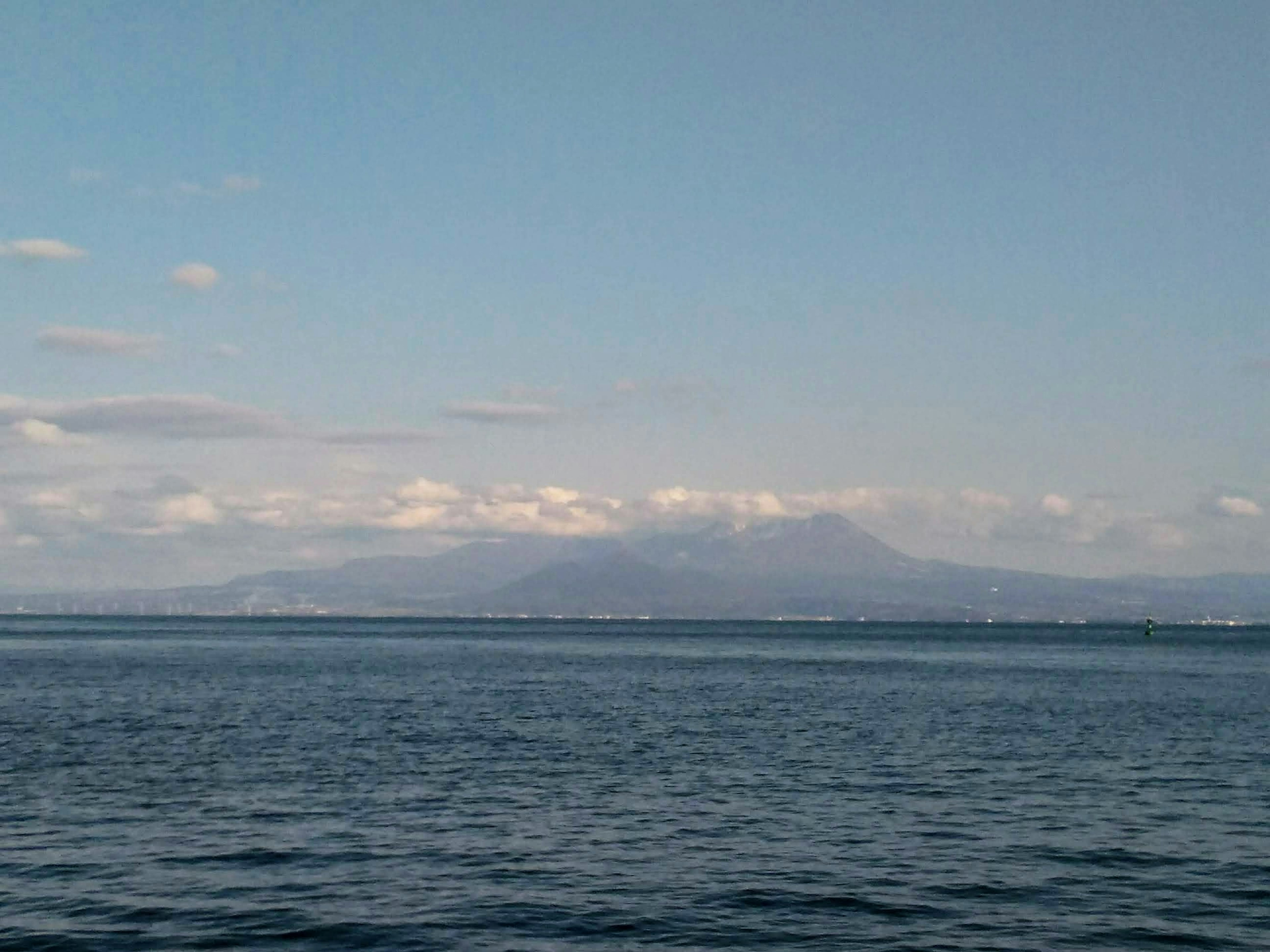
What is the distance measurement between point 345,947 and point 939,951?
12789 mm

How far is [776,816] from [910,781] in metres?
10.6

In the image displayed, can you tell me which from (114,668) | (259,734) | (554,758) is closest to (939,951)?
(554,758)

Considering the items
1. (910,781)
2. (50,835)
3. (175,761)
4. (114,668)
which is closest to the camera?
(50,835)

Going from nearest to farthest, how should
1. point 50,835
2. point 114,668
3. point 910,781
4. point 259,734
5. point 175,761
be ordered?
point 50,835, point 910,781, point 175,761, point 259,734, point 114,668

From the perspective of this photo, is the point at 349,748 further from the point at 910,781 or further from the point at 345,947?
the point at 345,947

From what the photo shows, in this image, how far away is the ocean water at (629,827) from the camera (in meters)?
30.8

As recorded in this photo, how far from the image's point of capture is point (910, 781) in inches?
2084

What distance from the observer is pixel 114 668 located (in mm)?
141875

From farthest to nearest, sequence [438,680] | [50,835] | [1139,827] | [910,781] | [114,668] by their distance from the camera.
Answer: [114,668], [438,680], [910,781], [1139,827], [50,835]

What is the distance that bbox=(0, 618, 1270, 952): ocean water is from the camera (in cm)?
3080

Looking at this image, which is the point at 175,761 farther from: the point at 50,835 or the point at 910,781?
the point at 910,781

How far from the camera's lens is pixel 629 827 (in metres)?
42.1

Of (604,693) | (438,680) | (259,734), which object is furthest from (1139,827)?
(438,680)

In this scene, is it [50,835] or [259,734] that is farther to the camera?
[259,734]
